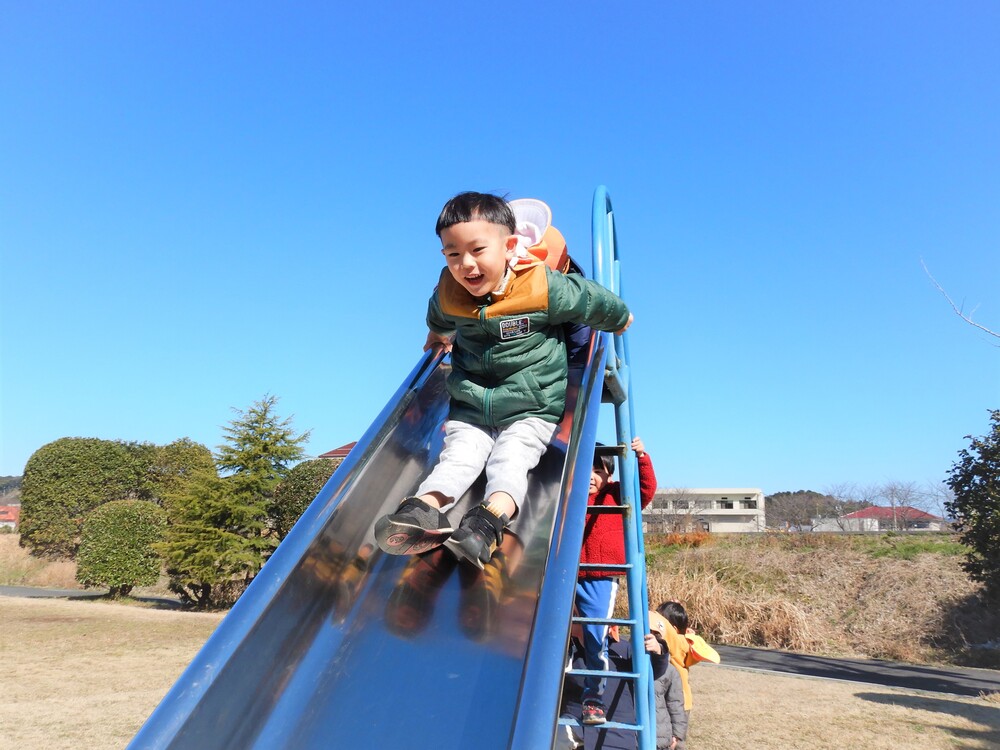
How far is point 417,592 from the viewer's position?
2740 mm

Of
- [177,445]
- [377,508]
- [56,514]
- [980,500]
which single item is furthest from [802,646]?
[56,514]

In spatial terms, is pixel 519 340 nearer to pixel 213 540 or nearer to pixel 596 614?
pixel 596 614

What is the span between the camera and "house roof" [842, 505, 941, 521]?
31.9m

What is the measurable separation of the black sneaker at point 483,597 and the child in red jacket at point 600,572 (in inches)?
21.4

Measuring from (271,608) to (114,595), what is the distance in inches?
622

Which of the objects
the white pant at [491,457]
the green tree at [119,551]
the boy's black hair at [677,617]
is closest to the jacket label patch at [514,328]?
the white pant at [491,457]

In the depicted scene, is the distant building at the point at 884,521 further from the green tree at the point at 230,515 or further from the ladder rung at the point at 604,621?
the ladder rung at the point at 604,621

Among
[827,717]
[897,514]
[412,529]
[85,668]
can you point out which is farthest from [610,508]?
[897,514]

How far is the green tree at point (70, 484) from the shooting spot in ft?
74.9

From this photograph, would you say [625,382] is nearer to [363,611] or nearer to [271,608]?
[363,611]

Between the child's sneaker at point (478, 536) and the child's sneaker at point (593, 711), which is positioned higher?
the child's sneaker at point (478, 536)

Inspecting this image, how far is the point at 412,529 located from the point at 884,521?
39.2 meters

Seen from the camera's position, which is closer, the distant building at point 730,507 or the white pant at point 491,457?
the white pant at point 491,457

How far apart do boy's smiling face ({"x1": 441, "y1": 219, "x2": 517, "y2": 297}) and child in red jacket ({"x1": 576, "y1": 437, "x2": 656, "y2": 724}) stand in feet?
3.49
